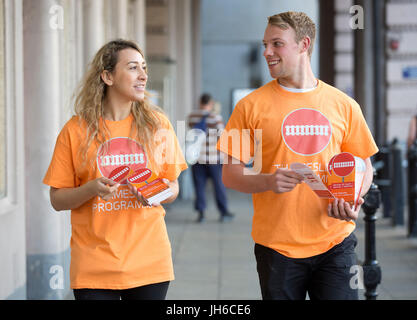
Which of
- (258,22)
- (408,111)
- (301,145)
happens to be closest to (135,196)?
(301,145)

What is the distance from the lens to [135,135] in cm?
288

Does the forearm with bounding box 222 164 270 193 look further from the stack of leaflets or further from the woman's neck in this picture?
the woman's neck

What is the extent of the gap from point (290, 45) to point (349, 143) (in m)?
0.51

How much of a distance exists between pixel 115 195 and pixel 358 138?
1.09 meters

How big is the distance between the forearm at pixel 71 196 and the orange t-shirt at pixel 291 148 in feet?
2.00

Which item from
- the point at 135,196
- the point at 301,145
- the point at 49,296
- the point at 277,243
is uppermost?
the point at 301,145

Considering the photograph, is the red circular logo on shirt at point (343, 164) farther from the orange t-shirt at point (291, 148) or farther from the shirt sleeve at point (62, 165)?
the shirt sleeve at point (62, 165)

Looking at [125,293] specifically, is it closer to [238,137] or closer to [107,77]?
[238,137]

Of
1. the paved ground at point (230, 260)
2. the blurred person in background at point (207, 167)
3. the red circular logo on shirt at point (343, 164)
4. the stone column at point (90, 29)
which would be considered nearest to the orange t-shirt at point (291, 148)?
the red circular logo on shirt at point (343, 164)

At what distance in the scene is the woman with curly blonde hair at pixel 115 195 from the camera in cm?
279

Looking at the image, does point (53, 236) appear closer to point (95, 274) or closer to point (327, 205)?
point (95, 274)

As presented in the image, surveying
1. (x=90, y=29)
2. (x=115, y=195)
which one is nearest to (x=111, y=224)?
(x=115, y=195)

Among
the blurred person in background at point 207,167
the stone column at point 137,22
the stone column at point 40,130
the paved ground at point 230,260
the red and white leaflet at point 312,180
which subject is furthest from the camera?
the stone column at point 137,22

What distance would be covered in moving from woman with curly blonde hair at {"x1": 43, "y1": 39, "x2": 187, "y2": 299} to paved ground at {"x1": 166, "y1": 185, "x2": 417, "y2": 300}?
9.86 feet
